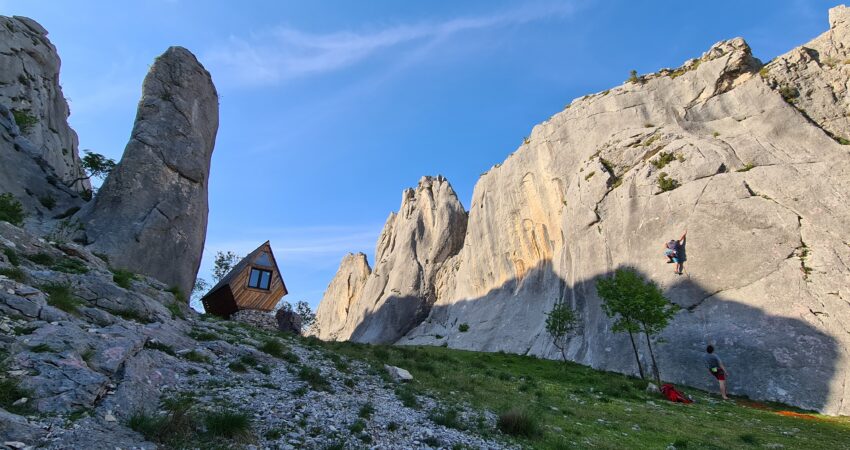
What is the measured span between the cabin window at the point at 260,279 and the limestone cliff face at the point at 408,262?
37748mm

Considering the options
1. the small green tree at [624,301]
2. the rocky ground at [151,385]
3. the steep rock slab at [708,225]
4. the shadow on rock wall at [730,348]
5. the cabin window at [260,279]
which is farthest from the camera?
the cabin window at [260,279]

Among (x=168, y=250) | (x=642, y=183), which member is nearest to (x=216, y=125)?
(x=168, y=250)

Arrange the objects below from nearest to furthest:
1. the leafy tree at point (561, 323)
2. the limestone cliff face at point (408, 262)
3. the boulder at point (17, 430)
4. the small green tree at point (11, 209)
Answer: the boulder at point (17, 430) < the small green tree at point (11, 209) < the leafy tree at point (561, 323) < the limestone cliff face at point (408, 262)

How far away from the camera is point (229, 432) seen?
32.1 ft

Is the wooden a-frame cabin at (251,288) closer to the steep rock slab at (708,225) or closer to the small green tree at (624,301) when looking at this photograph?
the steep rock slab at (708,225)

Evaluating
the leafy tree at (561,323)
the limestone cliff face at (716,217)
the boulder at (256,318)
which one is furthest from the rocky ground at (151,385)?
the leafy tree at (561,323)

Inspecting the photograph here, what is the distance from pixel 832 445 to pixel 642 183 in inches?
1148

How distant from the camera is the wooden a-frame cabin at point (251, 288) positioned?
43.3 metres

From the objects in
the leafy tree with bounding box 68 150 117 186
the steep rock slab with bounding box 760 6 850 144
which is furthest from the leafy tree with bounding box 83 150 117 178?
the steep rock slab with bounding box 760 6 850 144

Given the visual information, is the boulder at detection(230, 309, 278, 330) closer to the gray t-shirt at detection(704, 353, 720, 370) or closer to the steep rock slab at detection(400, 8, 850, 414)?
the steep rock slab at detection(400, 8, 850, 414)

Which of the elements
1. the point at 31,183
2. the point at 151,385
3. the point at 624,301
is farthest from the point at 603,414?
the point at 31,183

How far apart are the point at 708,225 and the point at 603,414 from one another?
76.9ft

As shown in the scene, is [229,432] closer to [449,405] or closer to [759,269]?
[449,405]

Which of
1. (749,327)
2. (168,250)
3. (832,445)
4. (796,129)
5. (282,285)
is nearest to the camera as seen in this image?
(832,445)
